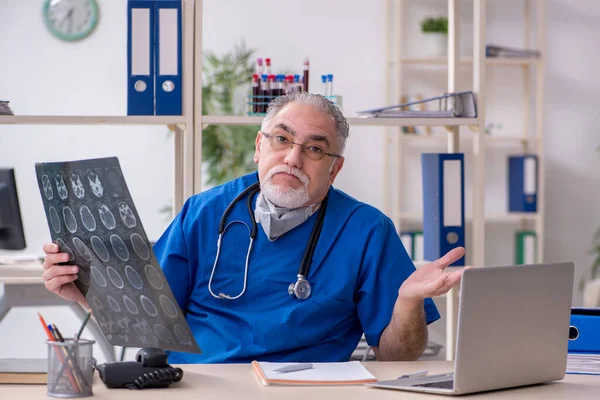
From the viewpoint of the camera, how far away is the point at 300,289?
187 cm

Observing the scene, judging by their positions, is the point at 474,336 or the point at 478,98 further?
the point at 478,98

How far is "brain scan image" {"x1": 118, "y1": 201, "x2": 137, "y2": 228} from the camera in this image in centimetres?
134

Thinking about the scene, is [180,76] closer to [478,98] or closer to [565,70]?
[478,98]

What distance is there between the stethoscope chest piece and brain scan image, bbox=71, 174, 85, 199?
0.62 m

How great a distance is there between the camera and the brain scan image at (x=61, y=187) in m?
1.43

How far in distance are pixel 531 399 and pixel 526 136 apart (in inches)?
164

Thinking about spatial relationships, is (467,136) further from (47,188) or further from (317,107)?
(47,188)

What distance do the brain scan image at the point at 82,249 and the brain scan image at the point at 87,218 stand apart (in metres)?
0.06

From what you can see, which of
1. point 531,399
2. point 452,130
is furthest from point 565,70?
point 531,399

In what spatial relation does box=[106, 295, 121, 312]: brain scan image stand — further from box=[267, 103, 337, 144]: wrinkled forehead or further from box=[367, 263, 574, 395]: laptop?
box=[267, 103, 337, 144]: wrinkled forehead

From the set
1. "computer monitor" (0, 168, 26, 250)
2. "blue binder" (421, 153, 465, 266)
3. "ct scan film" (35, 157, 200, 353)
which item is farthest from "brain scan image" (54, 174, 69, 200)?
"computer monitor" (0, 168, 26, 250)

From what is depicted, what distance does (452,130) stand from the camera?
2.91 m

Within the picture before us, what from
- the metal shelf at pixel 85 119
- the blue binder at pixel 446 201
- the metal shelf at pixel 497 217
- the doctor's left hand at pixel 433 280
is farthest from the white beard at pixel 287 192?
the metal shelf at pixel 497 217

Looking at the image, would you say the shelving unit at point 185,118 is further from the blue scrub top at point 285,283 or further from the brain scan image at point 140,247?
the brain scan image at point 140,247
